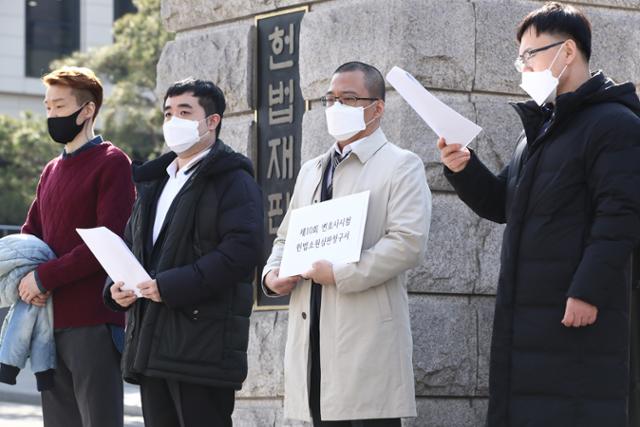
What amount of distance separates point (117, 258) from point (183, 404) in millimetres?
678

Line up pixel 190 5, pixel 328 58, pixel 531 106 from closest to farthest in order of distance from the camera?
pixel 531 106, pixel 328 58, pixel 190 5

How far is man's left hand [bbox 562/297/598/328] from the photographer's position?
16.3ft

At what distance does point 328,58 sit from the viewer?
7367 millimetres

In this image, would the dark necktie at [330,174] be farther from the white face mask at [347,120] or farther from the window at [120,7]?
the window at [120,7]

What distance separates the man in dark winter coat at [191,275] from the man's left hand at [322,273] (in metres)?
0.45

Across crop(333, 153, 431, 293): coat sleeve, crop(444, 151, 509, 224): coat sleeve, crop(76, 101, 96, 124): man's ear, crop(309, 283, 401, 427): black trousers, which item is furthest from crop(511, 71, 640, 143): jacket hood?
crop(76, 101, 96, 124): man's ear

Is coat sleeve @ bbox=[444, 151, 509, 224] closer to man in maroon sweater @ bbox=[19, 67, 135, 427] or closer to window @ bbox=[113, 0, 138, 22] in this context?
man in maroon sweater @ bbox=[19, 67, 135, 427]

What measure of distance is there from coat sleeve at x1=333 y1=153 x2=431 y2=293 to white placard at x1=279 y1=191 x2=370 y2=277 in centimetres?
6

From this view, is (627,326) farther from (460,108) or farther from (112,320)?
(112,320)

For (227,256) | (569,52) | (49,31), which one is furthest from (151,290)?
(49,31)

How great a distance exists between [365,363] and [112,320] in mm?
1699

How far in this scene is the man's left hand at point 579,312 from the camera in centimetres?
497

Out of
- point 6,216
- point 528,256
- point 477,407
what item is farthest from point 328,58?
point 6,216

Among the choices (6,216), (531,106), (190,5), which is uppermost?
(190,5)
